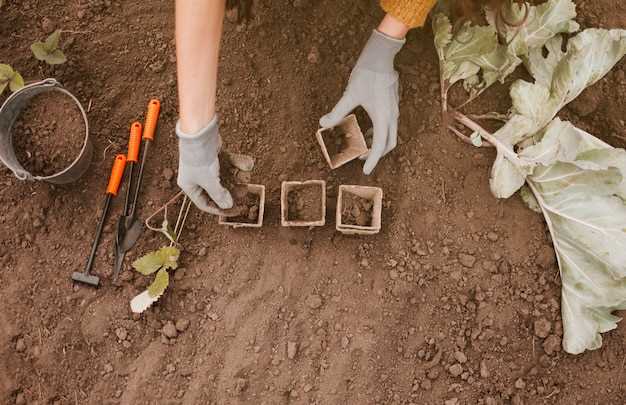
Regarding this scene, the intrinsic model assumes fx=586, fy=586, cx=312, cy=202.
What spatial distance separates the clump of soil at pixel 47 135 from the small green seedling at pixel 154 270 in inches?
21.8

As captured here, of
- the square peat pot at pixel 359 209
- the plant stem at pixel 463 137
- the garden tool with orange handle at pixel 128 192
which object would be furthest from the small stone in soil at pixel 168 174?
the plant stem at pixel 463 137

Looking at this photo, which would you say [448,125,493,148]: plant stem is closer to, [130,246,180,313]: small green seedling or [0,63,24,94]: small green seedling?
[130,246,180,313]: small green seedling

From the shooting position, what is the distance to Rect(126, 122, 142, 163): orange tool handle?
2609 mm

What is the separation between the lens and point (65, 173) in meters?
2.45

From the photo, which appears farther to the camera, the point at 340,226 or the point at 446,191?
the point at 446,191

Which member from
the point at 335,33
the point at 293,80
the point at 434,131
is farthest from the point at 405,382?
the point at 335,33

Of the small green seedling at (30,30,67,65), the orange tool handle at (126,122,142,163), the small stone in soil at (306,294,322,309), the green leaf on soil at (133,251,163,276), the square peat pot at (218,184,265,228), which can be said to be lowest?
the small stone in soil at (306,294,322,309)

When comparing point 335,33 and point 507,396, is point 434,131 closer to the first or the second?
point 335,33

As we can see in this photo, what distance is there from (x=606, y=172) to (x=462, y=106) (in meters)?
0.71

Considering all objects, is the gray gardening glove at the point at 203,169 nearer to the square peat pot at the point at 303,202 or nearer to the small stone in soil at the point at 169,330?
the square peat pot at the point at 303,202

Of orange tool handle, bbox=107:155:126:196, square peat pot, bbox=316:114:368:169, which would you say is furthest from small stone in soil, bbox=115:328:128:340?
square peat pot, bbox=316:114:368:169

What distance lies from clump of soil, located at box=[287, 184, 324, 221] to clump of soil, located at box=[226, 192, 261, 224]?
0.15 meters

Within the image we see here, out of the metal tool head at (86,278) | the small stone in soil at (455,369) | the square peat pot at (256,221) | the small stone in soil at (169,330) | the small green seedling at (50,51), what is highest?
the small green seedling at (50,51)

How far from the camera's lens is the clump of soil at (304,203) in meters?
2.55
